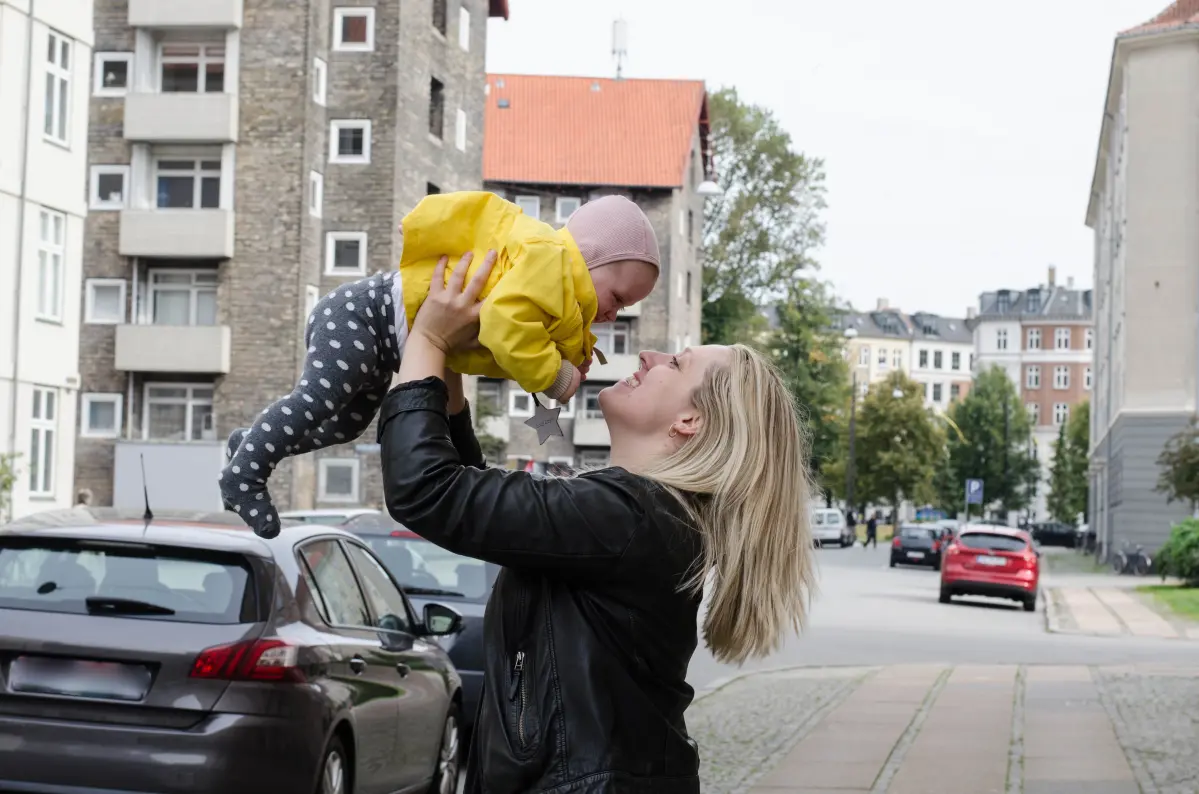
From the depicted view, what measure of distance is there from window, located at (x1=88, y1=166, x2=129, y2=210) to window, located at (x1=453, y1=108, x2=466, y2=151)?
32.1 ft

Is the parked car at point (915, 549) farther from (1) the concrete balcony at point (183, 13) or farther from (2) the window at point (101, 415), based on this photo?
(1) the concrete balcony at point (183, 13)

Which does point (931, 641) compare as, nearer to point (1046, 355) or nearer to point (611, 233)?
point (611, 233)

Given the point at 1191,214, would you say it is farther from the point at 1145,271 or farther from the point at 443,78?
the point at 443,78

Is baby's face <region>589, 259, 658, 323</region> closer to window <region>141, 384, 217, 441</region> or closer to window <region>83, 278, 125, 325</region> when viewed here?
window <region>141, 384, 217, 441</region>

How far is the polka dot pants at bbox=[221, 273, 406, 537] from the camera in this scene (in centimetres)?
344

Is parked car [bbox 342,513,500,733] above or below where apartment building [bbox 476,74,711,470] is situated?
below

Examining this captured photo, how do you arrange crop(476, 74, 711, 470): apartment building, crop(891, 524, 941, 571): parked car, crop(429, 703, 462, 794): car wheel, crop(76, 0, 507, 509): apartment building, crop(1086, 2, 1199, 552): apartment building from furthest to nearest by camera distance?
crop(476, 74, 711, 470): apartment building < crop(891, 524, 941, 571): parked car < crop(1086, 2, 1199, 552): apartment building < crop(76, 0, 507, 509): apartment building < crop(429, 703, 462, 794): car wheel

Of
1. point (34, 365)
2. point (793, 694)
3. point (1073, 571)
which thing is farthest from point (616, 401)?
point (1073, 571)

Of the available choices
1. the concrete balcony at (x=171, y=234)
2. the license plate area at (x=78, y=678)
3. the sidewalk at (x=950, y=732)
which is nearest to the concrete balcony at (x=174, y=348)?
the concrete balcony at (x=171, y=234)

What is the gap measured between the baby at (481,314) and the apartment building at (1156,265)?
2082 inches

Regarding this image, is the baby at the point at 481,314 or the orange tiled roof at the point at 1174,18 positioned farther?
the orange tiled roof at the point at 1174,18

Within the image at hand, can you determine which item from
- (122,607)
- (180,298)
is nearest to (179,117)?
(180,298)

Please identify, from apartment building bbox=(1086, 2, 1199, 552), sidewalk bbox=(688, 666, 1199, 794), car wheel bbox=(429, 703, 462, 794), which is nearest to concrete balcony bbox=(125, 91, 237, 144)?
apartment building bbox=(1086, 2, 1199, 552)

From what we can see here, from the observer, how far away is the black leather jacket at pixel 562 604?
3.21 meters
